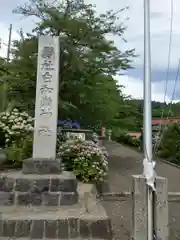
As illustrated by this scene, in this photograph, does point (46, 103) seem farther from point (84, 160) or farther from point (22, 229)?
point (22, 229)

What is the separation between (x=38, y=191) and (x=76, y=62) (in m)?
4.49

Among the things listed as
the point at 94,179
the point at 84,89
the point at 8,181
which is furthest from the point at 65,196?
the point at 84,89

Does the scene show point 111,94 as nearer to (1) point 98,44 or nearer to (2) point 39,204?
(1) point 98,44

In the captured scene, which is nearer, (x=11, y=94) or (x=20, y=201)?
(x=20, y=201)

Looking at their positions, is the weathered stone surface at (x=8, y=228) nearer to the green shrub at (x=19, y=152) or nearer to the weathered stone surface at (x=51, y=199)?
the weathered stone surface at (x=51, y=199)

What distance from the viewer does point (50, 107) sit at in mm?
5867

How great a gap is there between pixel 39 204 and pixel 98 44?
5283mm

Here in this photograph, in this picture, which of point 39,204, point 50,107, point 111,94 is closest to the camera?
point 39,204

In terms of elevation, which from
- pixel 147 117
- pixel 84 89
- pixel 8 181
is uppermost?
pixel 84 89

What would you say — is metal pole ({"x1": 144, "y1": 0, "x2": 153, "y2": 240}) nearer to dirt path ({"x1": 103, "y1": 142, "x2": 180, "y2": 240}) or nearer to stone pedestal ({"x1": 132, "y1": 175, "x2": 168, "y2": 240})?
stone pedestal ({"x1": 132, "y1": 175, "x2": 168, "y2": 240})

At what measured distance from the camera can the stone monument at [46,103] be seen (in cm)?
573

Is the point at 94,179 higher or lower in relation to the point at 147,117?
lower

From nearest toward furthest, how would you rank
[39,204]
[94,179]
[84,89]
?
[39,204], [94,179], [84,89]

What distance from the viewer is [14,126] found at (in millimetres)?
7355
